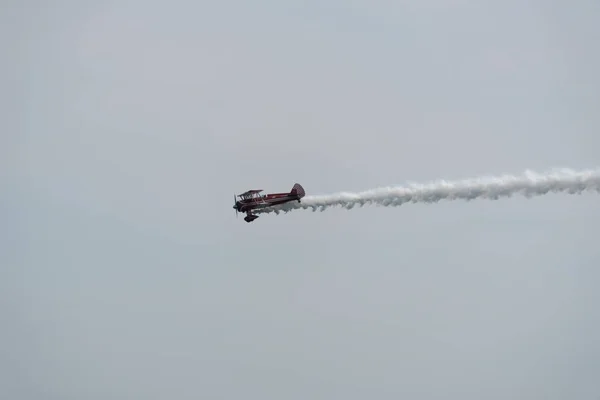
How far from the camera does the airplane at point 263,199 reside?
103438 mm

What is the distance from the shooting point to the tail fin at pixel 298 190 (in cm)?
10331

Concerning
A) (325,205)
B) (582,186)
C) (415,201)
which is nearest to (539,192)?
(582,186)

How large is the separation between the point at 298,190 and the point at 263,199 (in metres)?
3.14

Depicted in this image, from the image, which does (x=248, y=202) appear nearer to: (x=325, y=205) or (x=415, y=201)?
(x=325, y=205)

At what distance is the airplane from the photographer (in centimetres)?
10344

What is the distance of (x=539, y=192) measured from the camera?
85.6 m

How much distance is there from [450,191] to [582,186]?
1172cm

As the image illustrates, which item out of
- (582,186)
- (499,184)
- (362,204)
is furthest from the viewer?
(362,204)

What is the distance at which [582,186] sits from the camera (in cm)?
8300

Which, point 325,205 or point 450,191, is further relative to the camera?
point 325,205

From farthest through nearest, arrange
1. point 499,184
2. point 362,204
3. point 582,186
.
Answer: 1. point 362,204
2. point 499,184
3. point 582,186

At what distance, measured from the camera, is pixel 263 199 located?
103938mm

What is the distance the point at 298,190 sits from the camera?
104 m

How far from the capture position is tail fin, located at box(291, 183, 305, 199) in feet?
339
